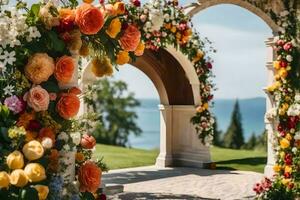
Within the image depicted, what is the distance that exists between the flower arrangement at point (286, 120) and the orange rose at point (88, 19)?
14.2ft

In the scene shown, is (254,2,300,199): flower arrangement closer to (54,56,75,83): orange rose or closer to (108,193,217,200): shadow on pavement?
(108,193,217,200): shadow on pavement

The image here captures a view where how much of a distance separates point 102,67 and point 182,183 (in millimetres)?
7295

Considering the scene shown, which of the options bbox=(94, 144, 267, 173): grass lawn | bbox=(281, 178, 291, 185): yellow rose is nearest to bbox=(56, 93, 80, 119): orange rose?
bbox=(281, 178, 291, 185): yellow rose

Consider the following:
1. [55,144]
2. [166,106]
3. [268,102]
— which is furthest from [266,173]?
[55,144]

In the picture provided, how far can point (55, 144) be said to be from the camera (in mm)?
3654

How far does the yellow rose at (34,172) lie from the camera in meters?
3.16

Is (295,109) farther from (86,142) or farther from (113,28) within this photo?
(113,28)

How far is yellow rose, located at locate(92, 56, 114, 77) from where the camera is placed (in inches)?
162

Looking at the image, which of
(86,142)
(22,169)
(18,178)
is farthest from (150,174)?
(18,178)

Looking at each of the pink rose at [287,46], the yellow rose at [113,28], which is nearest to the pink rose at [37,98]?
the yellow rose at [113,28]

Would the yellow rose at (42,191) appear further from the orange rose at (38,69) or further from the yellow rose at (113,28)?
the yellow rose at (113,28)

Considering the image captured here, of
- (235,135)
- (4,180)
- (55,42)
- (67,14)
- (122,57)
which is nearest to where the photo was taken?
(4,180)

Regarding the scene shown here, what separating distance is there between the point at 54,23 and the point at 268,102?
736cm

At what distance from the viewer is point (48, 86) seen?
357 centimetres
